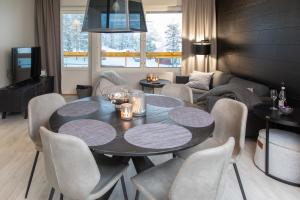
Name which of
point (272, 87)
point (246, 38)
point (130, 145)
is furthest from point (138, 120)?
point (246, 38)

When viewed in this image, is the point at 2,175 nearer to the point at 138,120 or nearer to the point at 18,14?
the point at 138,120

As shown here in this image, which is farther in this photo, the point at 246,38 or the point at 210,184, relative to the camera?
the point at 246,38

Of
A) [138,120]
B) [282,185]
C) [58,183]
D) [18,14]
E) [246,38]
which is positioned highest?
[18,14]

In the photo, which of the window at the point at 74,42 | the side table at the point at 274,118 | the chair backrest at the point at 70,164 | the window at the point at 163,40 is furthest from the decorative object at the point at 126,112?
the window at the point at 74,42

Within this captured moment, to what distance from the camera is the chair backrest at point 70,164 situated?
1.53 m

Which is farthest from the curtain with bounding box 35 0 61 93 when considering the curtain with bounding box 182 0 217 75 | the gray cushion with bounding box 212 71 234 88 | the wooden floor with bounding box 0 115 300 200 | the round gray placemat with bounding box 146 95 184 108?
the round gray placemat with bounding box 146 95 184 108

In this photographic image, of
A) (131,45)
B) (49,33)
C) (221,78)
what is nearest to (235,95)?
(221,78)

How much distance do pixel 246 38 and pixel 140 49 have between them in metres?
2.59

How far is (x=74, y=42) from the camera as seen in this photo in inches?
253

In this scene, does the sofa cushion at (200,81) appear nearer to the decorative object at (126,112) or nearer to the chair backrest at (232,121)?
the chair backrest at (232,121)

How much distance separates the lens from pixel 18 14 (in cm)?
532

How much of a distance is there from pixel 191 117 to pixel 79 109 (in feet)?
3.18

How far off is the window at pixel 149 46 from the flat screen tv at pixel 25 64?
62.4 inches

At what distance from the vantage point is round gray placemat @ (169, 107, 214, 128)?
2031 mm
